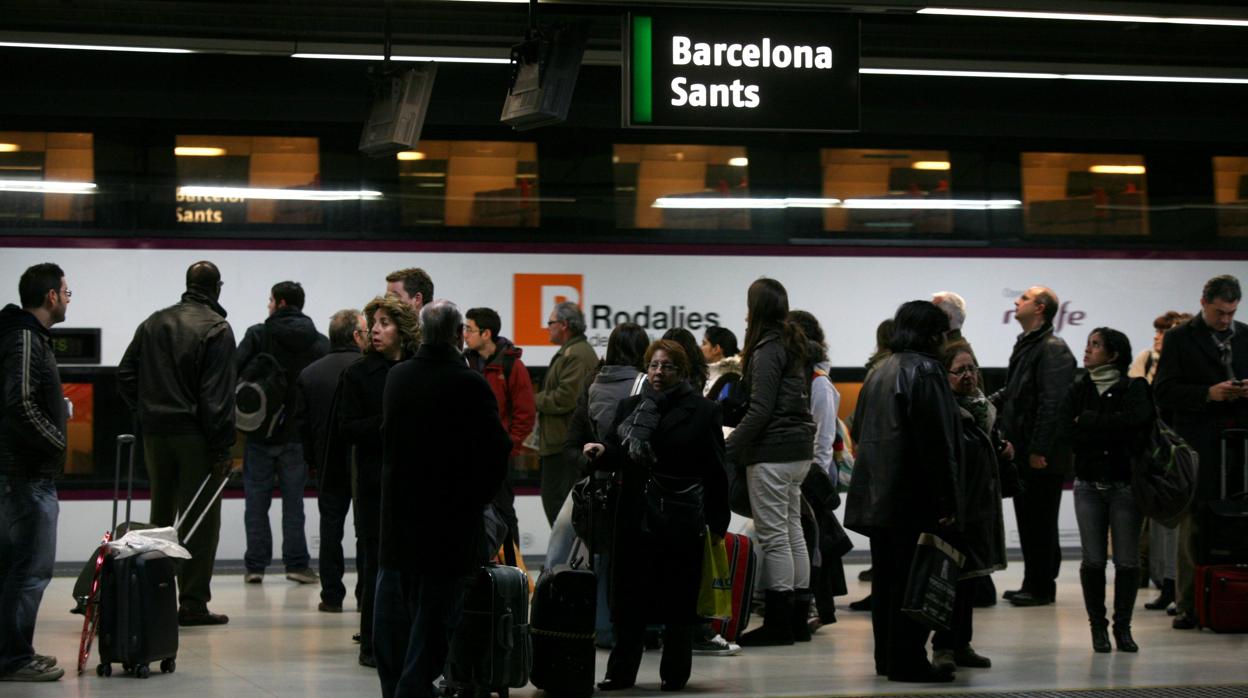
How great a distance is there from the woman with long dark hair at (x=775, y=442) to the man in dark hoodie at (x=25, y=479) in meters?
3.29

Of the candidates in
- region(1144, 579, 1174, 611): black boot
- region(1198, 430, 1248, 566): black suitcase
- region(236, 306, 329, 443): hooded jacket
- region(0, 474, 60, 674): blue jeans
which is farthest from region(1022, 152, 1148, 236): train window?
region(0, 474, 60, 674): blue jeans

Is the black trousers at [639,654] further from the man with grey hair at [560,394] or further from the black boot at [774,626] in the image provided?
the man with grey hair at [560,394]

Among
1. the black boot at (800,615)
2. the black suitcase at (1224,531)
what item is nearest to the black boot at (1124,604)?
the black suitcase at (1224,531)

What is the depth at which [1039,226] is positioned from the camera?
12984 millimetres

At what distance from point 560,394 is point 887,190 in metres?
3.71

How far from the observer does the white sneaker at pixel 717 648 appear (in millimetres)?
8695

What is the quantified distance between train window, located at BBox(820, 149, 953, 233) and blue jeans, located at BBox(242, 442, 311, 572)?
4251 mm

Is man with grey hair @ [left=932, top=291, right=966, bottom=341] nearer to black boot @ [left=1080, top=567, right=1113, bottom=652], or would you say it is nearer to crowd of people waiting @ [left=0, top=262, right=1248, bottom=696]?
crowd of people waiting @ [left=0, top=262, right=1248, bottom=696]

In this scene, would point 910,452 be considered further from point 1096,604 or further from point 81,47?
point 81,47

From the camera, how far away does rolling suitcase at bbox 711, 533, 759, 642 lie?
8.68m

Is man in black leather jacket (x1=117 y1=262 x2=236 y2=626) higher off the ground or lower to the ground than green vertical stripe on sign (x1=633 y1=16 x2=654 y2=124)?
lower

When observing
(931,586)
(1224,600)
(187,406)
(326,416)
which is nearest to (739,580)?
(931,586)

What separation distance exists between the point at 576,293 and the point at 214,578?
10.7 feet

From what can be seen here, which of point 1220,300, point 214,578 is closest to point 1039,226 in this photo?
point 1220,300
